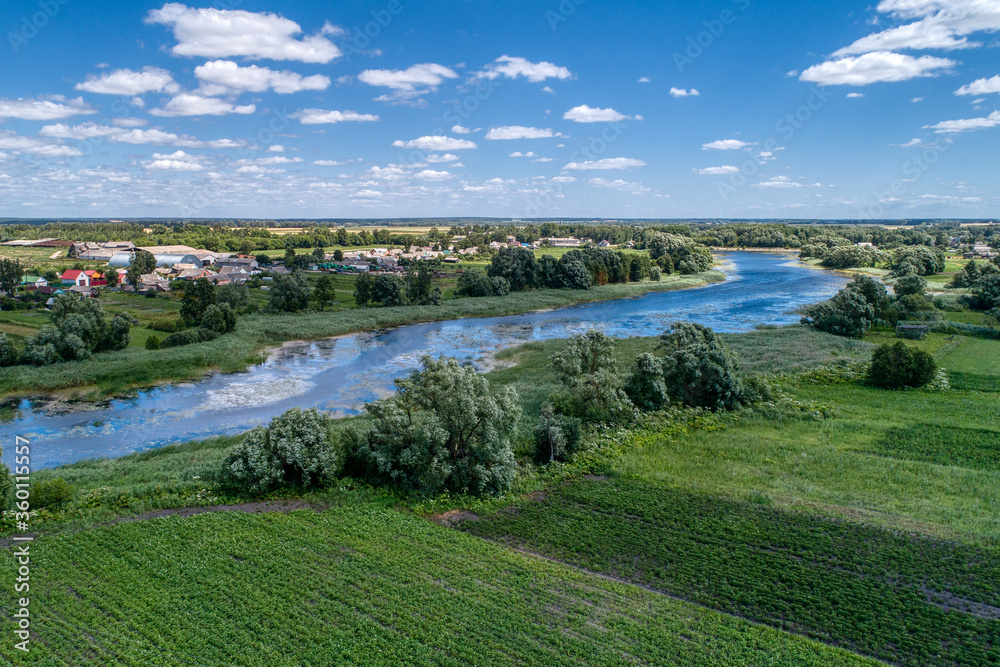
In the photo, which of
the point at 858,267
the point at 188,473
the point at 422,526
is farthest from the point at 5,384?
the point at 858,267

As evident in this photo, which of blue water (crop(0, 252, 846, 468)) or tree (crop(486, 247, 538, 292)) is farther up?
tree (crop(486, 247, 538, 292))

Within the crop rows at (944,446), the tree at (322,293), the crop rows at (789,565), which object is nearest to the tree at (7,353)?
the tree at (322,293)

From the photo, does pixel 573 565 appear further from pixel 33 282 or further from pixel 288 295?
pixel 33 282

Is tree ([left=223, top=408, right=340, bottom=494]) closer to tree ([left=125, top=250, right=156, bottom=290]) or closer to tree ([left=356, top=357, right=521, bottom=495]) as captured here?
tree ([left=356, top=357, right=521, bottom=495])

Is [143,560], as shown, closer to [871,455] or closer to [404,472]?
[404,472]

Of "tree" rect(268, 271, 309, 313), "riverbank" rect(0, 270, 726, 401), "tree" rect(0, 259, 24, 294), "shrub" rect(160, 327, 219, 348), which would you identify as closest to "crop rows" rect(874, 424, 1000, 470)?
"riverbank" rect(0, 270, 726, 401)

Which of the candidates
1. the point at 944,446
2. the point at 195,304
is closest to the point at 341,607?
the point at 944,446
